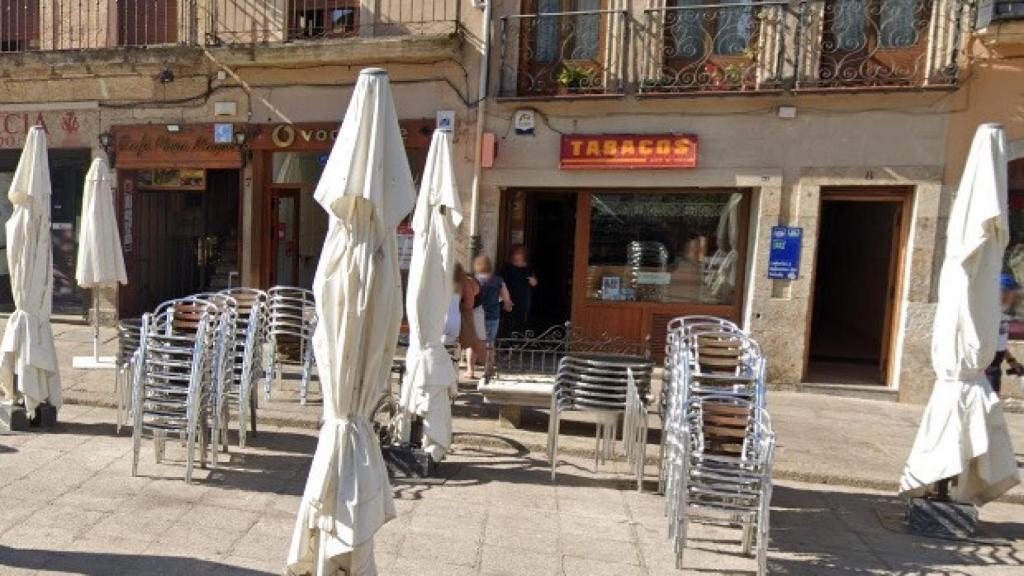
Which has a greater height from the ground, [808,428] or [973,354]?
[973,354]

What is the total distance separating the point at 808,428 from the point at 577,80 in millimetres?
5325

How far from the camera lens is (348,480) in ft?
11.1

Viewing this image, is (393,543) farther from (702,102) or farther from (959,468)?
(702,102)

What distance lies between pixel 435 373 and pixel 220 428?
75.3 inches

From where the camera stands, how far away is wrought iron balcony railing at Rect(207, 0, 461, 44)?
33.3ft

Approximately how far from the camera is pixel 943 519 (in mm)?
4938

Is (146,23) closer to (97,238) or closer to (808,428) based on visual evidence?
(97,238)

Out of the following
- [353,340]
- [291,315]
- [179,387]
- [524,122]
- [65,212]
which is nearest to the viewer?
[353,340]

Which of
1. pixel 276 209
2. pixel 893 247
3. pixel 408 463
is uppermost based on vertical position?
pixel 276 209

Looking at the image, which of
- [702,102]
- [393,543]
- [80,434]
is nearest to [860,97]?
[702,102]

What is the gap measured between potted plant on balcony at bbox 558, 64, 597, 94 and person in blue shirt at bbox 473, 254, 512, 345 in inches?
105

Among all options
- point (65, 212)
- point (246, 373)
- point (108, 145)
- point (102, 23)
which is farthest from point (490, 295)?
point (102, 23)

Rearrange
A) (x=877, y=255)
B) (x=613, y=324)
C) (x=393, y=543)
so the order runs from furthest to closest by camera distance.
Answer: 1. (x=877, y=255)
2. (x=613, y=324)
3. (x=393, y=543)

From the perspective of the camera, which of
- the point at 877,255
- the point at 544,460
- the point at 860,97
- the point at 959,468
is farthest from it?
the point at 877,255
